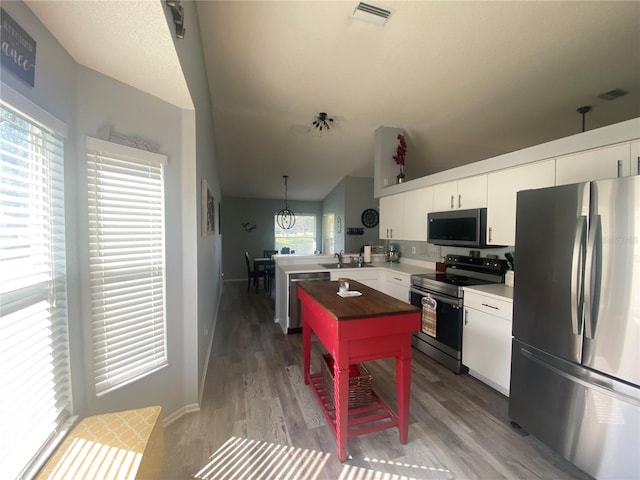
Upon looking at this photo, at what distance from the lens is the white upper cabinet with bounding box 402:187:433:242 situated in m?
3.49

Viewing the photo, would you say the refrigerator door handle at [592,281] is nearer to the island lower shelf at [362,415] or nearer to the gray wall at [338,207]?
the island lower shelf at [362,415]

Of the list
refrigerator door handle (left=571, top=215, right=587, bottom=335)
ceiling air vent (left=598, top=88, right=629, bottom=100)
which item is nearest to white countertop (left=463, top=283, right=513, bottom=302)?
refrigerator door handle (left=571, top=215, right=587, bottom=335)

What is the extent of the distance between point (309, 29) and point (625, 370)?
3181 millimetres

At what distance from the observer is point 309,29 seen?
226 cm

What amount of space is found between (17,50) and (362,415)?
2837 mm

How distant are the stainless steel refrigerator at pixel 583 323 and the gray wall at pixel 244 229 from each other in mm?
7028

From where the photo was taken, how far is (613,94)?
296 cm

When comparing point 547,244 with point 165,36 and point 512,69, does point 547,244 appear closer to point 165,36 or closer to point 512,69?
point 512,69

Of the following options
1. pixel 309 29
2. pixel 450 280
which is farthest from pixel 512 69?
pixel 450 280

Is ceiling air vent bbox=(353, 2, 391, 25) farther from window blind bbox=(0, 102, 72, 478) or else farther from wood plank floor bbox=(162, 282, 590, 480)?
wood plank floor bbox=(162, 282, 590, 480)

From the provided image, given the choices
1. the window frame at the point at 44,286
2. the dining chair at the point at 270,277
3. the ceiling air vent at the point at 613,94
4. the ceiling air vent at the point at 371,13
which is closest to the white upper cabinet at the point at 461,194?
the ceiling air vent at the point at 371,13

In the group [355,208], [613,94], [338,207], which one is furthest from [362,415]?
[338,207]

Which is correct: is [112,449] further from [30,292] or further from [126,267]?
[126,267]

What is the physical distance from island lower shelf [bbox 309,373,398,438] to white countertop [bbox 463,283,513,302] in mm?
1323
